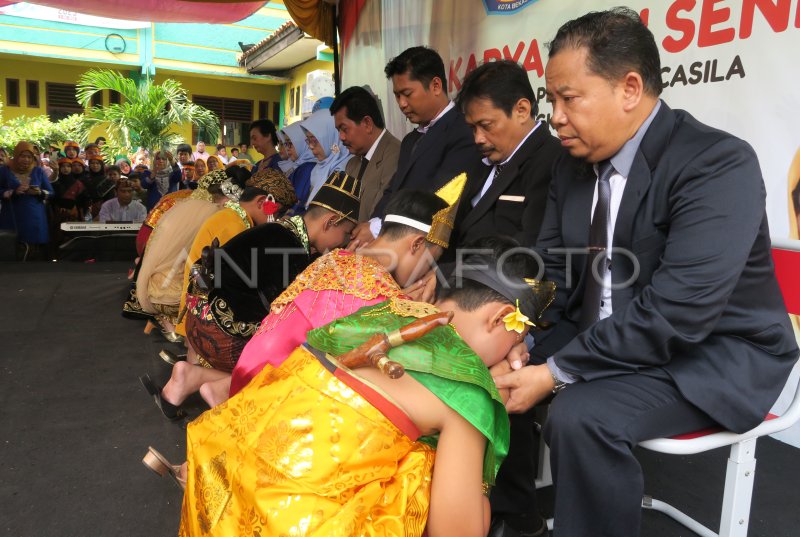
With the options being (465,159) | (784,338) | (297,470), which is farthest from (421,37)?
(297,470)

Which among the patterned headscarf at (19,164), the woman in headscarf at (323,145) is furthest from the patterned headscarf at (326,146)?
the patterned headscarf at (19,164)

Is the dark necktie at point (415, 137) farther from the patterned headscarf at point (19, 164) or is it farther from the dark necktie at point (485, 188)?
the patterned headscarf at point (19, 164)

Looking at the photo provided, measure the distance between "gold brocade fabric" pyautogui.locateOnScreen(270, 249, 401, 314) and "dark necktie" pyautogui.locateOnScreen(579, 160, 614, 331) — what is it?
540mm

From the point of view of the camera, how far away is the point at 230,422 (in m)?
1.28

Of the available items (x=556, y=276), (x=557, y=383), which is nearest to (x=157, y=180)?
(x=556, y=276)

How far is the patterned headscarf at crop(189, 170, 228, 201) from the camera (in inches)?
157

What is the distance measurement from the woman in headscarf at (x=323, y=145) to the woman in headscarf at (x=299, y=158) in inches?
4.7

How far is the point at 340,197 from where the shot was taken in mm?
2809

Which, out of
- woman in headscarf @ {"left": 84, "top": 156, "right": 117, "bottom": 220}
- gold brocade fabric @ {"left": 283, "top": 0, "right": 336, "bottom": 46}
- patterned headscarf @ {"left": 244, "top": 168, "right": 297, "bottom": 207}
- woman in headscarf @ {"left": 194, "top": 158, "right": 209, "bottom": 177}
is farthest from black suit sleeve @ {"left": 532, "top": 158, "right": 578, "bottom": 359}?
woman in headscarf @ {"left": 194, "top": 158, "right": 209, "bottom": 177}

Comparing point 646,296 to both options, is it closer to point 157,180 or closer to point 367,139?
point 367,139

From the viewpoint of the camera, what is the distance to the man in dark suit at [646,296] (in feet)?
4.30

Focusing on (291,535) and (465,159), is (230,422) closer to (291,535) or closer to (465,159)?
(291,535)

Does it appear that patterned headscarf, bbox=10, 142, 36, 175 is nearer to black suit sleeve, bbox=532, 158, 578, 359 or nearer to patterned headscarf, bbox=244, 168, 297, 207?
patterned headscarf, bbox=244, 168, 297, 207

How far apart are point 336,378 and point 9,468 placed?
70.7 inches
